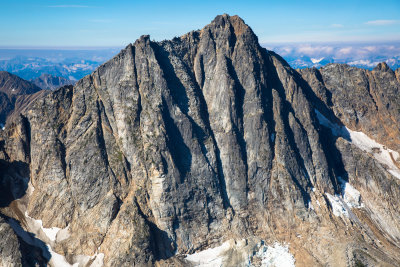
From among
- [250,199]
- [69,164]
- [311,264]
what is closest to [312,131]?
[250,199]

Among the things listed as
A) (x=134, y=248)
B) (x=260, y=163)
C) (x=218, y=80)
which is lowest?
(x=134, y=248)

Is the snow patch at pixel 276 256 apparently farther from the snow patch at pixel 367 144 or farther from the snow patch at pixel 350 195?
the snow patch at pixel 367 144

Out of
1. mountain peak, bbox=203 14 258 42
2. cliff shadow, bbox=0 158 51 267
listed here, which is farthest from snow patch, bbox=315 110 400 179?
cliff shadow, bbox=0 158 51 267

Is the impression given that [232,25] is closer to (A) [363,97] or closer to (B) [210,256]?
(A) [363,97]

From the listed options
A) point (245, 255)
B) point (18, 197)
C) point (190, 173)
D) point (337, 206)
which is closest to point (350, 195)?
point (337, 206)

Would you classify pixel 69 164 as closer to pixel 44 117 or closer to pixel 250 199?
pixel 44 117

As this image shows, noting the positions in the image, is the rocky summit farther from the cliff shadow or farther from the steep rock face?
the steep rock face

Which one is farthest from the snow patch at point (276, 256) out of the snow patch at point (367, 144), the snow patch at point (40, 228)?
the snow patch at point (40, 228)
